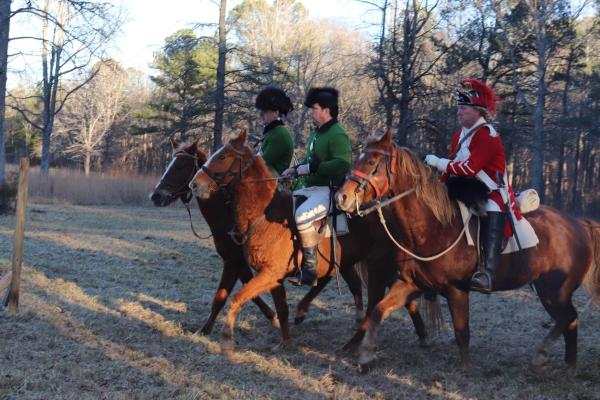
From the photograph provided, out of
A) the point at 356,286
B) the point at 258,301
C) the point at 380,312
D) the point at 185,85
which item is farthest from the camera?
the point at 185,85

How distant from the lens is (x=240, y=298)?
18.8ft

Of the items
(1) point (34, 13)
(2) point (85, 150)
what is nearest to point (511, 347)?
(1) point (34, 13)

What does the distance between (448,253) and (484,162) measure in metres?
0.90

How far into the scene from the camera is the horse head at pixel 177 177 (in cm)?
644

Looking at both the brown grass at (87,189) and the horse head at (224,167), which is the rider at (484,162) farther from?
the brown grass at (87,189)

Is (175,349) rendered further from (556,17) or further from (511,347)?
(556,17)

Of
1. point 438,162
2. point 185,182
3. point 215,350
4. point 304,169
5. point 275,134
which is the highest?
point 275,134

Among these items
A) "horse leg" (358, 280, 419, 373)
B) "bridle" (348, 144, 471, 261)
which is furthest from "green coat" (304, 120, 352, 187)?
"horse leg" (358, 280, 419, 373)

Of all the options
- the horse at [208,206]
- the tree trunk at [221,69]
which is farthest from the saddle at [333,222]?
the tree trunk at [221,69]

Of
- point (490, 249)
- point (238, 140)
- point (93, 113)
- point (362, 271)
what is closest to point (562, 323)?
point (490, 249)

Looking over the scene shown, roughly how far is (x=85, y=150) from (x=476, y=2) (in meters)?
36.1

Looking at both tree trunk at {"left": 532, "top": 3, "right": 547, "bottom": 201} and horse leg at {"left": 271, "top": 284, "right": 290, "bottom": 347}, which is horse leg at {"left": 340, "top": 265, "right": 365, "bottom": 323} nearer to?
horse leg at {"left": 271, "top": 284, "right": 290, "bottom": 347}

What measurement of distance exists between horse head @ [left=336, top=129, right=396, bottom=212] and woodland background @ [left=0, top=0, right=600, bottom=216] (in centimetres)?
329

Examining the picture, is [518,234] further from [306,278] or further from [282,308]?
[282,308]
